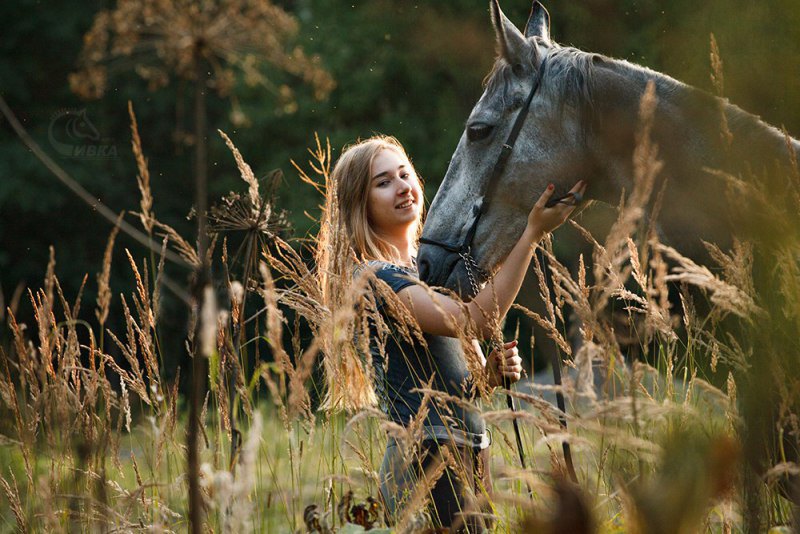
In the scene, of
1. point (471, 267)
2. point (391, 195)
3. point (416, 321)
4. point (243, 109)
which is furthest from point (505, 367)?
point (243, 109)

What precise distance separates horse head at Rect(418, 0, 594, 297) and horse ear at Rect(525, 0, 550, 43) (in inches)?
16.8

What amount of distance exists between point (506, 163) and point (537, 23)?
864 mm

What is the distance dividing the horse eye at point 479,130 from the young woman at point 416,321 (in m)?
0.31

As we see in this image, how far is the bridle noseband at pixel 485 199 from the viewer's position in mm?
3082

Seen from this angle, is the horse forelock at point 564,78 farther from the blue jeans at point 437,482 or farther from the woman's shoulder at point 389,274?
the blue jeans at point 437,482

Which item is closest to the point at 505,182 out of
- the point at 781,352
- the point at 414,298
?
the point at 414,298

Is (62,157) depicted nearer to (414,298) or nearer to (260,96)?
(260,96)

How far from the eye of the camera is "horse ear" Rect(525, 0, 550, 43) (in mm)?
3619

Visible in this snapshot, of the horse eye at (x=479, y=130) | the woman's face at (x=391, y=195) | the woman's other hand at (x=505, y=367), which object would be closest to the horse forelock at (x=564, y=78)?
the horse eye at (x=479, y=130)

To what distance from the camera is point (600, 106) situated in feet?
10.2

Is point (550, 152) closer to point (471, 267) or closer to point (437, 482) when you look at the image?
point (471, 267)

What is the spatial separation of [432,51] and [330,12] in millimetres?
2577

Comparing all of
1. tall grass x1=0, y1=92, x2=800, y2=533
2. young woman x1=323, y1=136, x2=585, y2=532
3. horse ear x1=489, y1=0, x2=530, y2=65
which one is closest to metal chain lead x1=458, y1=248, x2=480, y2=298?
young woman x1=323, y1=136, x2=585, y2=532

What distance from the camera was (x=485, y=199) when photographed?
10.3ft
